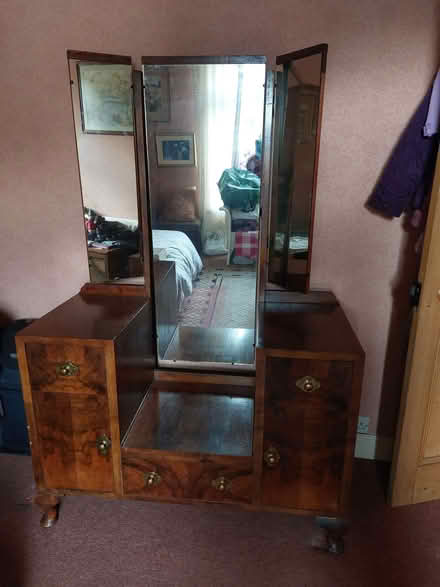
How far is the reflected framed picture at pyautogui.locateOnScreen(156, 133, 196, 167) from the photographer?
175 centimetres

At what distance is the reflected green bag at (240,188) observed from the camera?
176cm

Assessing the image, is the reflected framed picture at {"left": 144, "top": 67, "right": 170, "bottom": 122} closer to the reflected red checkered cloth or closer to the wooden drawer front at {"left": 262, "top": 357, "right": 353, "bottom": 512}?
the reflected red checkered cloth

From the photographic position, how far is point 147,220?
1.87 m

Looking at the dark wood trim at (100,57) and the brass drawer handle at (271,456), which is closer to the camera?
the brass drawer handle at (271,456)

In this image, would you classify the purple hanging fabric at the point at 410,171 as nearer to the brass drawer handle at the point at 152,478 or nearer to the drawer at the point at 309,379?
the drawer at the point at 309,379

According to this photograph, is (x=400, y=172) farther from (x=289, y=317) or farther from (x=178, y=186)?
(x=178, y=186)

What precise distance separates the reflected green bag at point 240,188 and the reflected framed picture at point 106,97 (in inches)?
17.6

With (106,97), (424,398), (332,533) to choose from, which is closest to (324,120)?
(106,97)

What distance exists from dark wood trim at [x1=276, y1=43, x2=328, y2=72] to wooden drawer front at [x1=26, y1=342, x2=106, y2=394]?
129cm

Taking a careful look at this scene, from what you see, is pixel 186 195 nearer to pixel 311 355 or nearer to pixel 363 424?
pixel 311 355

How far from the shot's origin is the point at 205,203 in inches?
71.1

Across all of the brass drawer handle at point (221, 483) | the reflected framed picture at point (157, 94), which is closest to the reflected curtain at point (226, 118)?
the reflected framed picture at point (157, 94)

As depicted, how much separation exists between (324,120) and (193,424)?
1.35 metres

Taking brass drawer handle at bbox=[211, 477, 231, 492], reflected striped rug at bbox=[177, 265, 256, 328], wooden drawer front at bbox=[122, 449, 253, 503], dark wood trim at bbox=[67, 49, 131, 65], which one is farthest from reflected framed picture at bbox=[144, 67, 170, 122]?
brass drawer handle at bbox=[211, 477, 231, 492]
